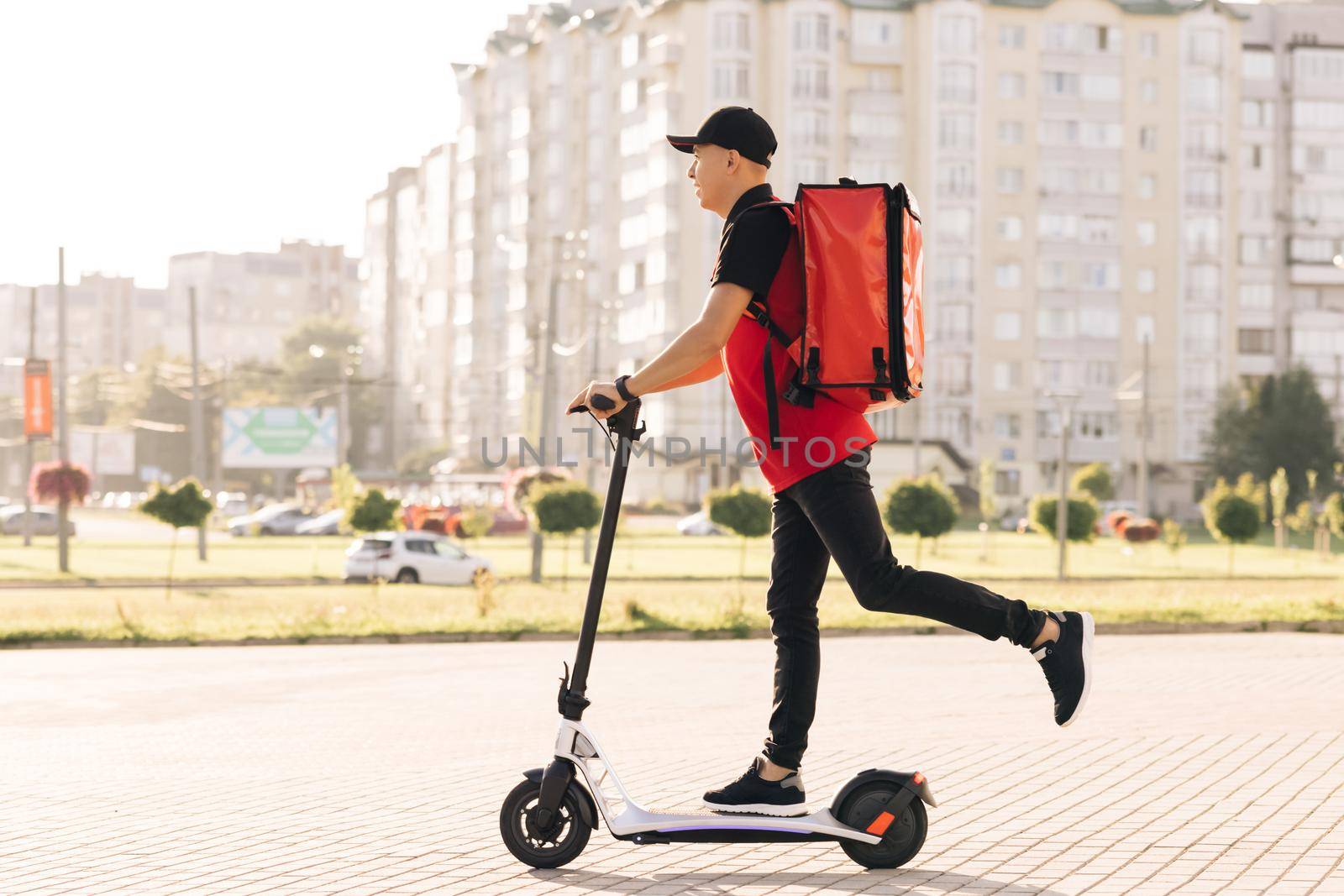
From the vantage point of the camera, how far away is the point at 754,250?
4.78 m

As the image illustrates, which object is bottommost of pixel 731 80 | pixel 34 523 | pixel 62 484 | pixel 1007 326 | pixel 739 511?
pixel 34 523

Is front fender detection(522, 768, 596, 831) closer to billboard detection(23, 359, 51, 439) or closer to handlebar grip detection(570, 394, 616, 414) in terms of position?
handlebar grip detection(570, 394, 616, 414)

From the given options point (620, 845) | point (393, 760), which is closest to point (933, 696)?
point (393, 760)

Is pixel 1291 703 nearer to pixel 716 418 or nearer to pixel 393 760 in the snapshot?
pixel 393 760

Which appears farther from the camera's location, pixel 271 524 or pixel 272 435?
pixel 272 435

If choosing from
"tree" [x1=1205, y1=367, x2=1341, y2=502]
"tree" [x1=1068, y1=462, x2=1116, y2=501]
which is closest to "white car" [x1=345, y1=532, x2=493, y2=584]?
"tree" [x1=1068, y1=462, x2=1116, y2=501]

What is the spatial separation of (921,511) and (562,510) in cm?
1011

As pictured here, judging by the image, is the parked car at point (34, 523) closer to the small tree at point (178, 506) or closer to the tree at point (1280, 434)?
the small tree at point (178, 506)

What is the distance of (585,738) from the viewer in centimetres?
493

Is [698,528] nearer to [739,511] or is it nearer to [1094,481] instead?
[1094,481]

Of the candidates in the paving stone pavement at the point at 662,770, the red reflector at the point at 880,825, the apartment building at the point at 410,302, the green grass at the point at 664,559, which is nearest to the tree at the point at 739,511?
the green grass at the point at 664,559

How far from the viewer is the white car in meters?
37.4

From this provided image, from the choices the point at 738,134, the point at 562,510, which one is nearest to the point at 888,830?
the point at 738,134

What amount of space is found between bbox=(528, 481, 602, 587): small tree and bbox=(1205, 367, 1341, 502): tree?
59069 millimetres
